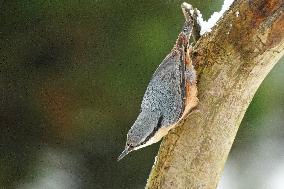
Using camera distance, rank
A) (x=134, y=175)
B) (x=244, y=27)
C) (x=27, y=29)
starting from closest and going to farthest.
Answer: (x=244, y=27)
(x=27, y=29)
(x=134, y=175)

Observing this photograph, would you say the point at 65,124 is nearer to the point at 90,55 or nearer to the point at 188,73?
the point at 90,55

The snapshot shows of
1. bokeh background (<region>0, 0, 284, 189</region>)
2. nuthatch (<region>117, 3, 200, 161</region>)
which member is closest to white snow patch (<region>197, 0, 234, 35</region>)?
nuthatch (<region>117, 3, 200, 161</region>)

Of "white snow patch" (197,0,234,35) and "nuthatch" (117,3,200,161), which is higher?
"white snow patch" (197,0,234,35)

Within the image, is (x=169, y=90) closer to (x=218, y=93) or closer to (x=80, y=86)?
(x=218, y=93)

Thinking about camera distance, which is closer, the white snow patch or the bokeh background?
the white snow patch

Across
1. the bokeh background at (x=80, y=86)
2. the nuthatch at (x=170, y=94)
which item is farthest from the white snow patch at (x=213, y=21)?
the bokeh background at (x=80, y=86)

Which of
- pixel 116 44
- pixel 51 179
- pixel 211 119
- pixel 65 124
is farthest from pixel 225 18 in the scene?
pixel 51 179

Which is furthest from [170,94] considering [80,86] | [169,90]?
[80,86]

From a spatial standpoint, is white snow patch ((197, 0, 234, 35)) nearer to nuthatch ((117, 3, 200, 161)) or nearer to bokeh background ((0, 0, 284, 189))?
nuthatch ((117, 3, 200, 161))
